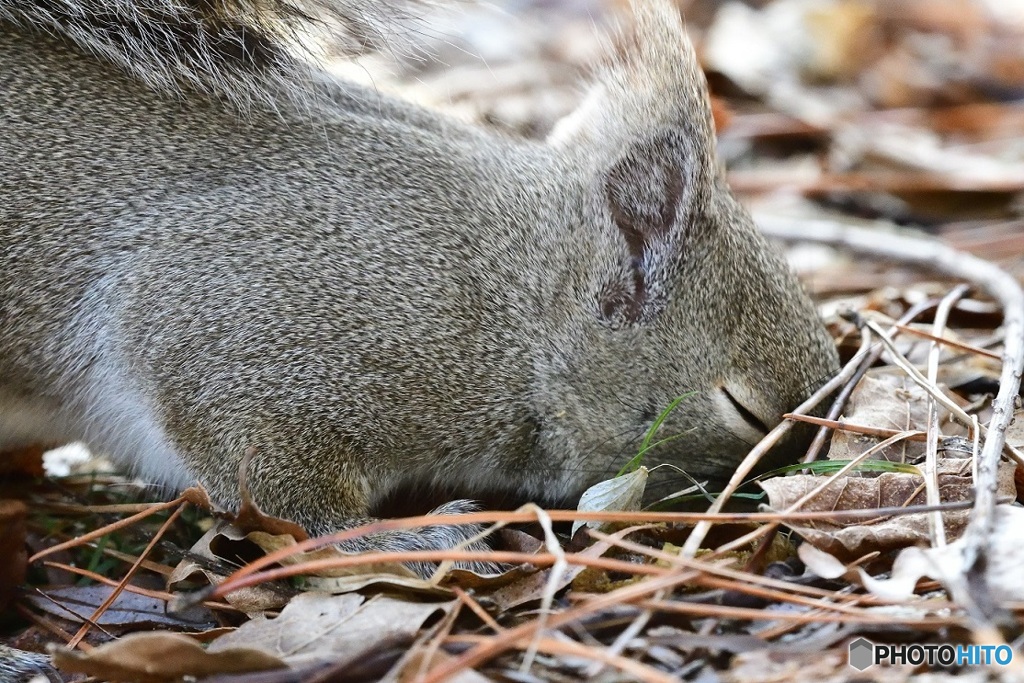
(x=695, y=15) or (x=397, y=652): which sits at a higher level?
(x=695, y=15)

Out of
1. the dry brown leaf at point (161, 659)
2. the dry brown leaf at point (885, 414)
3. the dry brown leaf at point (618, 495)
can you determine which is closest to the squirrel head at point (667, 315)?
the dry brown leaf at point (885, 414)

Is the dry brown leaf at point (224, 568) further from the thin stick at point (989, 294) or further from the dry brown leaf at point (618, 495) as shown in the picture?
the thin stick at point (989, 294)

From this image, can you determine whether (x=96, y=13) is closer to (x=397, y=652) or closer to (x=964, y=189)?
(x=397, y=652)

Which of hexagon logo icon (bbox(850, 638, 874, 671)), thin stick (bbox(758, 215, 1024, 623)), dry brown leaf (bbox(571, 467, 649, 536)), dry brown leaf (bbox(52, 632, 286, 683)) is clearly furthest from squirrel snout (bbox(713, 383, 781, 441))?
dry brown leaf (bbox(52, 632, 286, 683))

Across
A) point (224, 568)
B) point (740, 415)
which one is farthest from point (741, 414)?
point (224, 568)

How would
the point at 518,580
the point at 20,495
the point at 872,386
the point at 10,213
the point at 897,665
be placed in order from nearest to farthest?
the point at 897,665 → the point at 518,580 → the point at 10,213 → the point at 872,386 → the point at 20,495

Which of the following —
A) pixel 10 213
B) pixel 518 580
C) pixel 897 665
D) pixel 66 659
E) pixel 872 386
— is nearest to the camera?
pixel 897 665

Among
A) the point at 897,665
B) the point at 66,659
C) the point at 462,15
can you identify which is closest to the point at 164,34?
the point at 462,15

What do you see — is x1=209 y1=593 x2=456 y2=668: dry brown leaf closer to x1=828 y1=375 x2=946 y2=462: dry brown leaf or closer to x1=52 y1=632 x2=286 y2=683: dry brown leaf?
x1=52 y1=632 x2=286 y2=683: dry brown leaf
